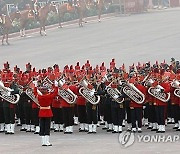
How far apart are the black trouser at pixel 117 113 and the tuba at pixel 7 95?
262cm

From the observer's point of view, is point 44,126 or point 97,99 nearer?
point 44,126

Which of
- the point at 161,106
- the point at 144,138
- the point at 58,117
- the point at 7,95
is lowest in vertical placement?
the point at 144,138

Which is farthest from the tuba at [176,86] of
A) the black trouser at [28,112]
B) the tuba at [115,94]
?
the black trouser at [28,112]

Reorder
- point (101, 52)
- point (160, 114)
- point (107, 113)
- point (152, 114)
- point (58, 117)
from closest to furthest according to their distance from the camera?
1. point (160, 114)
2. point (152, 114)
3. point (58, 117)
4. point (107, 113)
5. point (101, 52)

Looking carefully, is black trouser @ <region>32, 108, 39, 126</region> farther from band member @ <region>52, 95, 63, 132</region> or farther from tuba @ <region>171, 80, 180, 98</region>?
tuba @ <region>171, 80, 180, 98</region>

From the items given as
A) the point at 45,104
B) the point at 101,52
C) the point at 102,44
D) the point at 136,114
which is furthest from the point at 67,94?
the point at 102,44

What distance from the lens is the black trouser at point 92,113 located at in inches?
830

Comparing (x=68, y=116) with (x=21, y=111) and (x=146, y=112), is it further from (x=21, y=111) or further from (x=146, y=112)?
(x=146, y=112)

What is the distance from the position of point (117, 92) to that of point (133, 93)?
508 mm

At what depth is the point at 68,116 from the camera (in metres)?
20.9

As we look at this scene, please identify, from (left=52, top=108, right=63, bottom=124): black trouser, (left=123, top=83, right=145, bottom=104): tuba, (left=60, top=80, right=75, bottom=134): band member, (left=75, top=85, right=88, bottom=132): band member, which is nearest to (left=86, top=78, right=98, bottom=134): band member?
(left=75, top=85, right=88, bottom=132): band member

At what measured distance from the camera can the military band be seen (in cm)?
2056

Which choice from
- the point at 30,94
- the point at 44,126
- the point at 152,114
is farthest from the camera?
the point at 152,114

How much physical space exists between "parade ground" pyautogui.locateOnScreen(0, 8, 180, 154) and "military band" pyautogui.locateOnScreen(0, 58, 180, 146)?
35cm
